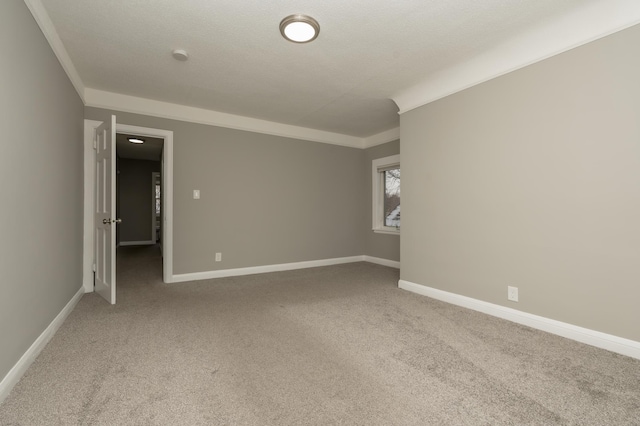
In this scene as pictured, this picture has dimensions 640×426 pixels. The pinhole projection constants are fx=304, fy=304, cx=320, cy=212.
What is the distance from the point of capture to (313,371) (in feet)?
5.96

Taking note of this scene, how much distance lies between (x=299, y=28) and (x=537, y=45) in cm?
192

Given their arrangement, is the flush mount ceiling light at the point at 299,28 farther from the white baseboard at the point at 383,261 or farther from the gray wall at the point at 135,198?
the gray wall at the point at 135,198

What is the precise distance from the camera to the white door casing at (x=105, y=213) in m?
3.03

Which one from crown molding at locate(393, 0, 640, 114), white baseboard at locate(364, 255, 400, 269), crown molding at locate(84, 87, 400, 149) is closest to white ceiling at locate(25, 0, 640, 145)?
crown molding at locate(393, 0, 640, 114)

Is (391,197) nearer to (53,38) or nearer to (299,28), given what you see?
(299,28)

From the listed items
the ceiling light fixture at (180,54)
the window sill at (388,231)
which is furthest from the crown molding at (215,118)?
the window sill at (388,231)

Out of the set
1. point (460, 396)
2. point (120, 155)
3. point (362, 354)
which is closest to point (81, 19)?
point (362, 354)

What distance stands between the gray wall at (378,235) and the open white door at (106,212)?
395 centimetres

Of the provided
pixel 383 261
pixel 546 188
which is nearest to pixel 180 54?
pixel 546 188

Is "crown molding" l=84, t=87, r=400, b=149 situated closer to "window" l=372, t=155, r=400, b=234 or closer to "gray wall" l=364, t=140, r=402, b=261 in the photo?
"gray wall" l=364, t=140, r=402, b=261

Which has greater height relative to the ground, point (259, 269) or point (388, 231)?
point (388, 231)

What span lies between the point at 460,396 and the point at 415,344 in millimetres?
624

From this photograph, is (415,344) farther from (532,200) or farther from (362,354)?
(532,200)

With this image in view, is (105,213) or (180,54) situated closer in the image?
(180,54)
